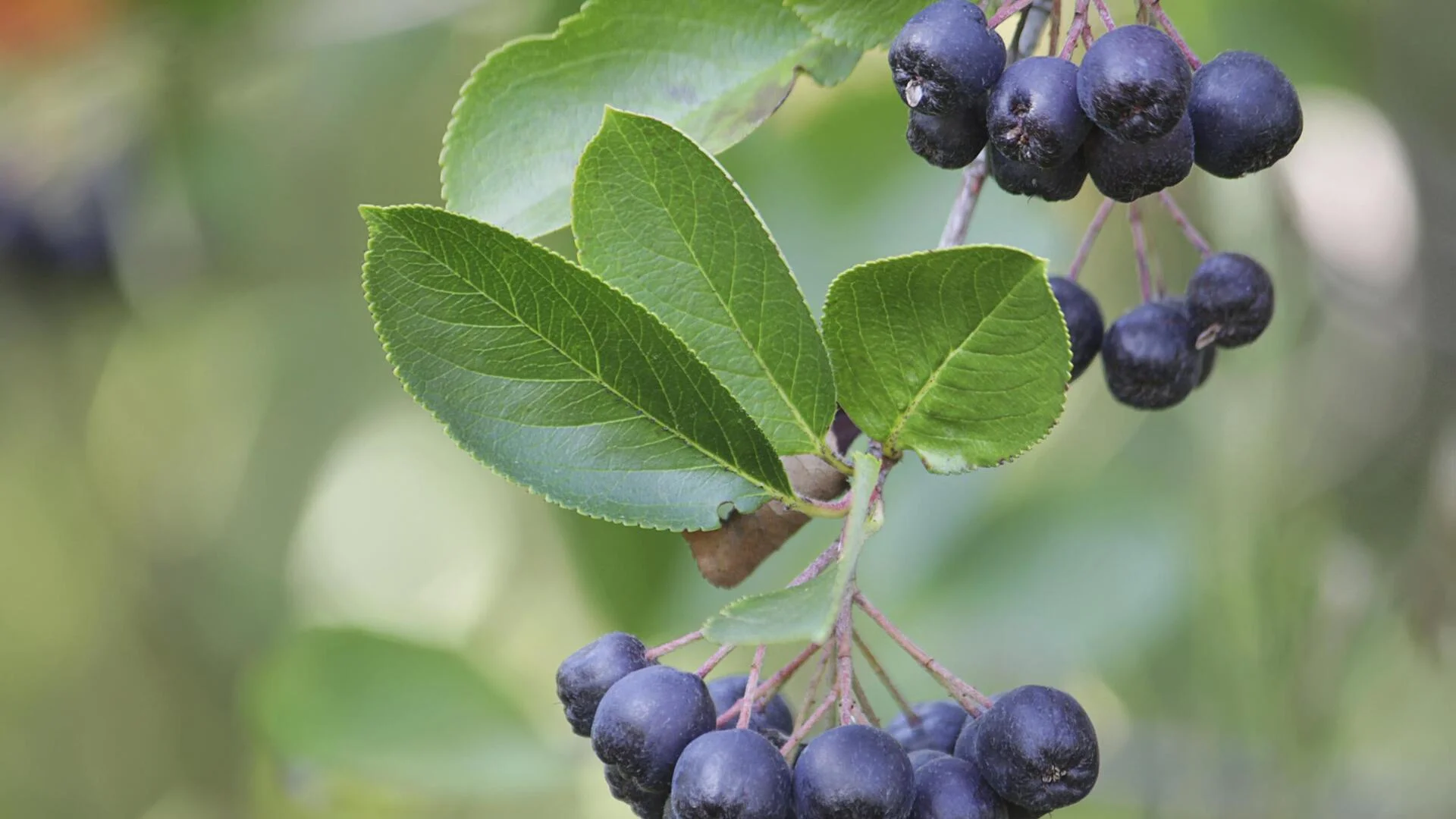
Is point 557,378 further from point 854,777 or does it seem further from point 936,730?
point 936,730

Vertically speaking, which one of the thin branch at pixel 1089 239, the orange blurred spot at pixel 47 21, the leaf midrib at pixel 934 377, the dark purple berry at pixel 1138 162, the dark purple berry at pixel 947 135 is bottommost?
the leaf midrib at pixel 934 377

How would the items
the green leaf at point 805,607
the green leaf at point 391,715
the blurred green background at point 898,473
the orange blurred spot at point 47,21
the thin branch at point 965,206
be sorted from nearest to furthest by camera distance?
the green leaf at point 805,607
the thin branch at point 965,206
the blurred green background at point 898,473
the green leaf at point 391,715
the orange blurred spot at point 47,21

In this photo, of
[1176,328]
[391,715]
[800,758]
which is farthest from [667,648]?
[391,715]

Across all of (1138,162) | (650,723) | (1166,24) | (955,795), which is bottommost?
(955,795)

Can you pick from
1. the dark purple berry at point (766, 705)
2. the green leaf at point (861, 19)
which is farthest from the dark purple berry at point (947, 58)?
the dark purple berry at point (766, 705)

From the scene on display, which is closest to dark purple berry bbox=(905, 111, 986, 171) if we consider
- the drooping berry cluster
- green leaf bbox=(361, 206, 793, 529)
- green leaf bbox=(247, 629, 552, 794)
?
the drooping berry cluster

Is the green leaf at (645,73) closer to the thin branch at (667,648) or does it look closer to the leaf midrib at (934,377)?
the leaf midrib at (934,377)
